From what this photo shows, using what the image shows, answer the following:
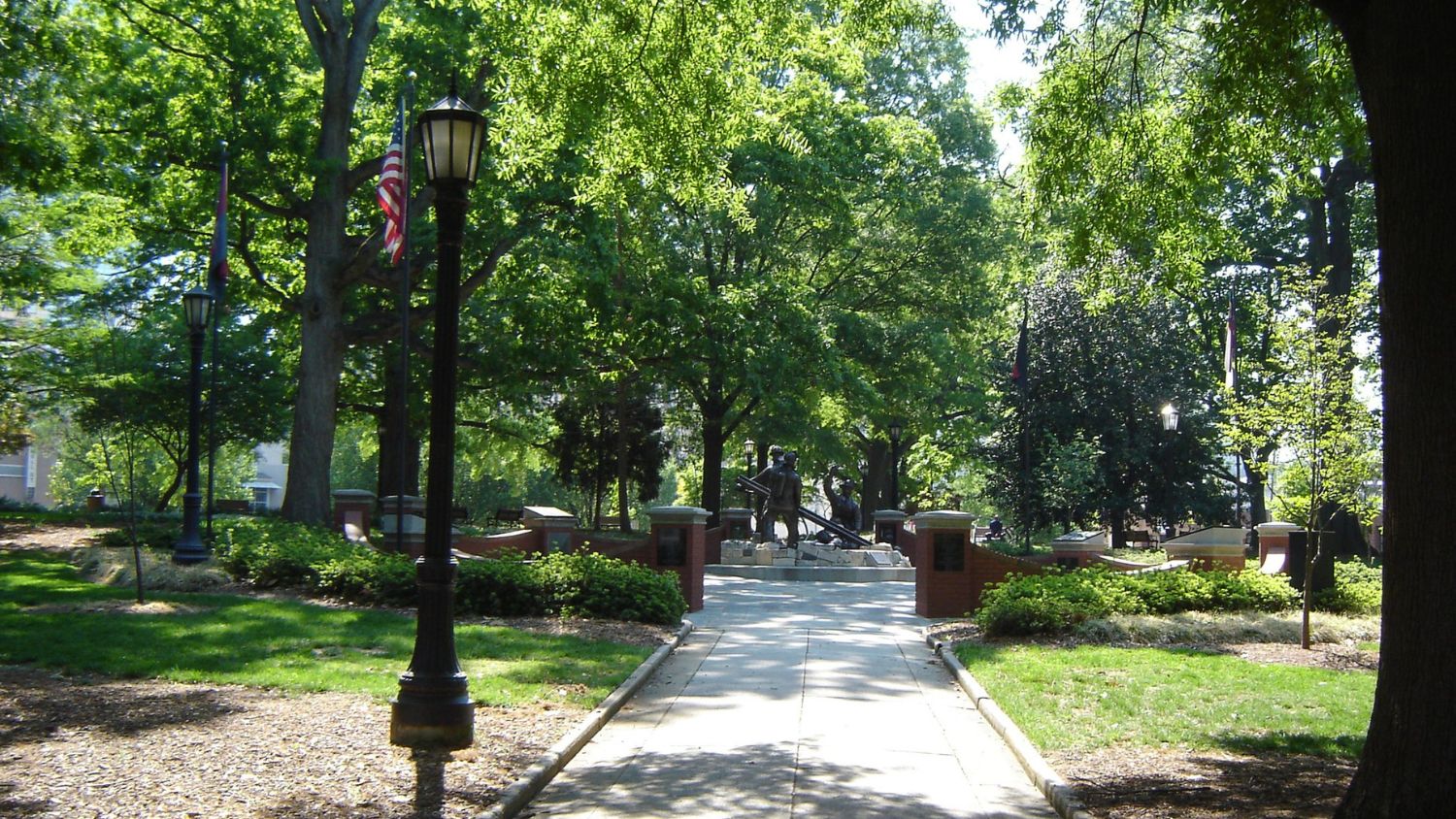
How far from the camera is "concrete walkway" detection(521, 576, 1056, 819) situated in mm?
7398

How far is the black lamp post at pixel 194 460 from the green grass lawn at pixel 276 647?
2.67 metres

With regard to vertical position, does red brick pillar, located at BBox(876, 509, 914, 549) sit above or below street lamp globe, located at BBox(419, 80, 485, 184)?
below

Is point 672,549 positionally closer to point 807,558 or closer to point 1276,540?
point 1276,540

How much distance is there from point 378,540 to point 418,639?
1757 centimetres

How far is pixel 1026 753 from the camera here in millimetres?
8500

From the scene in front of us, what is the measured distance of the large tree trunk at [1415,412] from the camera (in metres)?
5.46

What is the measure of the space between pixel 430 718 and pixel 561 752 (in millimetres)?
887

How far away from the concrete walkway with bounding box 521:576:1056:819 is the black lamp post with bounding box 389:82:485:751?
3.05ft

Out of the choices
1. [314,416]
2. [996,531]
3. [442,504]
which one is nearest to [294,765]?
[442,504]

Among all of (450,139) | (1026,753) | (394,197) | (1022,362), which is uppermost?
(394,197)

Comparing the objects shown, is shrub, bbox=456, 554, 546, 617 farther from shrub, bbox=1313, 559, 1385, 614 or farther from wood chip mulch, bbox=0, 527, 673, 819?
shrub, bbox=1313, 559, 1385, 614

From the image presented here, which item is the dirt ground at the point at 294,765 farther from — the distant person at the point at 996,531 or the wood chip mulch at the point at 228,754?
the distant person at the point at 996,531

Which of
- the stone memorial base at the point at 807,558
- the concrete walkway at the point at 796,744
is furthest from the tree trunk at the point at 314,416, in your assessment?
the concrete walkway at the point at 796,744

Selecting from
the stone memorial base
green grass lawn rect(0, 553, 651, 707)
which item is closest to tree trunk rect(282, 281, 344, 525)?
green grass lawn rect(0, 553, 651, 707)
